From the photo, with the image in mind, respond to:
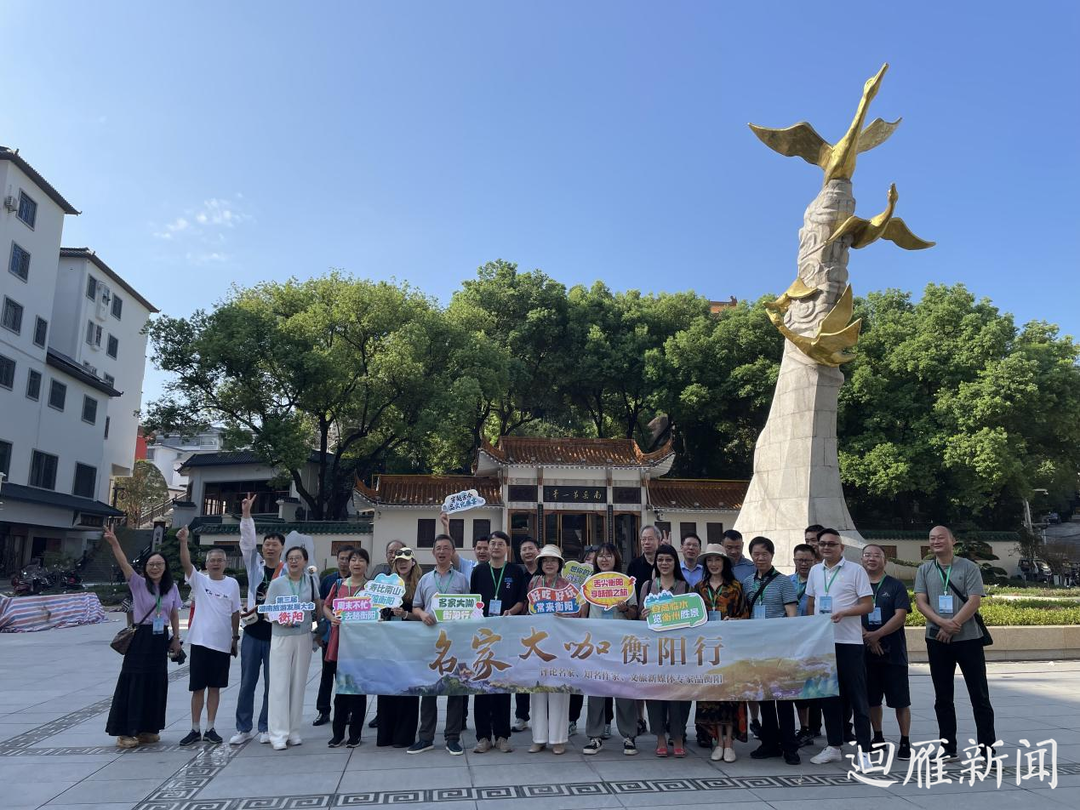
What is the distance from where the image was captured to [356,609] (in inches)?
213

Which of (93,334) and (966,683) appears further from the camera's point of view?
(93,334)

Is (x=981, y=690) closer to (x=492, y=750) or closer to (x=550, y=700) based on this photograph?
(x=550, y=700)

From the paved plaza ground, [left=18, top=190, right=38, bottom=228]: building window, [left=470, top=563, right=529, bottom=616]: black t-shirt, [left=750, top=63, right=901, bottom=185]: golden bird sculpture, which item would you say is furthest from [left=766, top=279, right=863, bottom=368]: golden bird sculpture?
[left=18, top=190, right=38, bottom=228]: building window

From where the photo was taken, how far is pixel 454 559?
5.72m

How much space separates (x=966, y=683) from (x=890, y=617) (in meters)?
0.63

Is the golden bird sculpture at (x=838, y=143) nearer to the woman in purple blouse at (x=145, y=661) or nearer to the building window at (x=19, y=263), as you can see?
the woman in purple blouse at (x=145, y=661)

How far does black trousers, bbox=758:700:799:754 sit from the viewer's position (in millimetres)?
4938

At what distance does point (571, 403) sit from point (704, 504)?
8897mm

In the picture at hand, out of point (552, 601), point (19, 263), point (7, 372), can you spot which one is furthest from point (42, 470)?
point (552, 601)

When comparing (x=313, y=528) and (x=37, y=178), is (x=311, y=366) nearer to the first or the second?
(x=313, y=528)

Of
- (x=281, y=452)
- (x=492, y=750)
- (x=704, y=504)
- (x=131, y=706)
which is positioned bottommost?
(x=492, y=750)

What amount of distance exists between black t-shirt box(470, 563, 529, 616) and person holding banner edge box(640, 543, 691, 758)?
96 centimetres

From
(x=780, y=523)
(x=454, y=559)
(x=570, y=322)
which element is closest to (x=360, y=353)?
(x=570, y=322)

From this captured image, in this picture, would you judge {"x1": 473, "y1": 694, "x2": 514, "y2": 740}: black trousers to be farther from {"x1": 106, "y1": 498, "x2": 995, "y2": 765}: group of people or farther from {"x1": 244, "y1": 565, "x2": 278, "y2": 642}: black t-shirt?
{"x1": 244, "y1": 565, "x2": 278, "y2": 642}: black t-shirt
